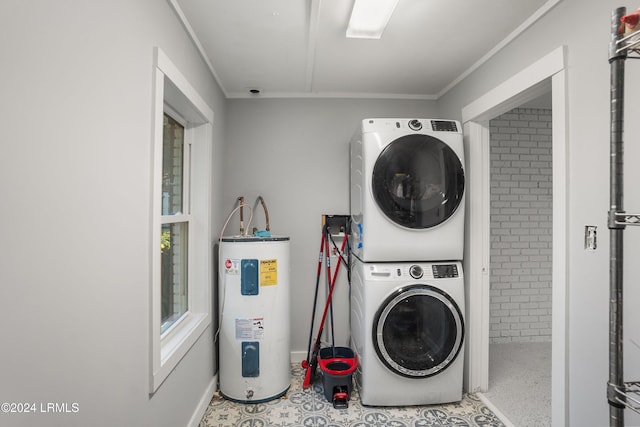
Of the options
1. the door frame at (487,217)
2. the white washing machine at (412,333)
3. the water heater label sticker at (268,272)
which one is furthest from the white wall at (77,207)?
the door frame at (487,217)

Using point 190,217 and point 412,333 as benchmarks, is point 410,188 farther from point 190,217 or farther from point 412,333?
point 190,217

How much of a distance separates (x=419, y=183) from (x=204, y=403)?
82.8 inches

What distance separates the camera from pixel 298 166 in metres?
2.80

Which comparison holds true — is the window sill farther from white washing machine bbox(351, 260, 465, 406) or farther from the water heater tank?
white washing machine bbox(351, 260, 465, 406)

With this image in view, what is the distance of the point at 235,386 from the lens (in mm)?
2207

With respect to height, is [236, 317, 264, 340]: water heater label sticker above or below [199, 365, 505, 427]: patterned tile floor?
above

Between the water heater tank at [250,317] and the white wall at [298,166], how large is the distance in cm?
56

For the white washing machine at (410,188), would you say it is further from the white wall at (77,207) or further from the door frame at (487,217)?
the white wall at (77,207)

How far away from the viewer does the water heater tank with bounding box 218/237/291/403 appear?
2.18 meters

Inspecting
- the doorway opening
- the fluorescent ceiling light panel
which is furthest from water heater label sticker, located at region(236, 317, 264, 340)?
the doorway opening

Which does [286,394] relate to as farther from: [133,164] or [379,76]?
[379,76]

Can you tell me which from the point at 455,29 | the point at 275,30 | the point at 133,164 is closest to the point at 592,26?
the point at 455,29

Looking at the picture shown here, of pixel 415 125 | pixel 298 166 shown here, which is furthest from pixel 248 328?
pixel 415 125

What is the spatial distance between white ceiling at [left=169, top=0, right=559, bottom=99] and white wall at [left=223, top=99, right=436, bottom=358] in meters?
0.18
